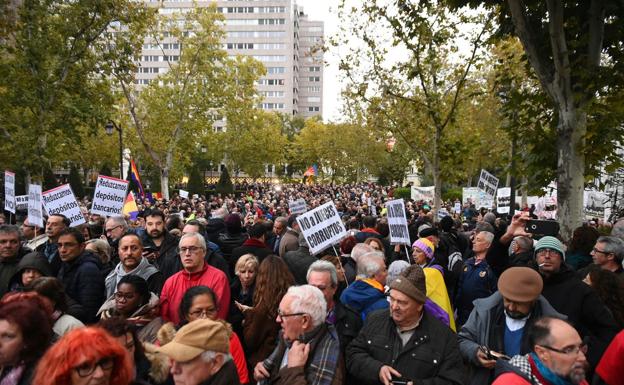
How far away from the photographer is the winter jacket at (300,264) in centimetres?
651

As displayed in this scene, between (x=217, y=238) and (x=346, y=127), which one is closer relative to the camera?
(x=217, y=238)

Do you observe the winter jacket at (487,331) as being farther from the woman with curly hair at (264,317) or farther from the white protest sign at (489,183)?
the white protest sign at (489,183)

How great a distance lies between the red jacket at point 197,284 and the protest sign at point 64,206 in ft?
17.5

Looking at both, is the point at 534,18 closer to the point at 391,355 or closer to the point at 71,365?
the point at 391,355

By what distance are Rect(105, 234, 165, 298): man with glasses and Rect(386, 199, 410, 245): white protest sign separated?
3931mm

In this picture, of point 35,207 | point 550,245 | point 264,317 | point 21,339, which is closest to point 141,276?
point 264,317

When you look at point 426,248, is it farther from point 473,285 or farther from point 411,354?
point 411,354

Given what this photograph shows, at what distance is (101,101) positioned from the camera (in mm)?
17688

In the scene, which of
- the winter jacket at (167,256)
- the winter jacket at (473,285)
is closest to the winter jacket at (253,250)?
the winter jacket at (167,256)

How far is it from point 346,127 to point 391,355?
58264 millimetres

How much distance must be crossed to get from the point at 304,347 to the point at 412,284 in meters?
0.91

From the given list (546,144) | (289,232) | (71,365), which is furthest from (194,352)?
(546,144)

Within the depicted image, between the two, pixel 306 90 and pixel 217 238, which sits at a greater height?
pixel 306 90

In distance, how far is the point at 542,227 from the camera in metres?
6.04
